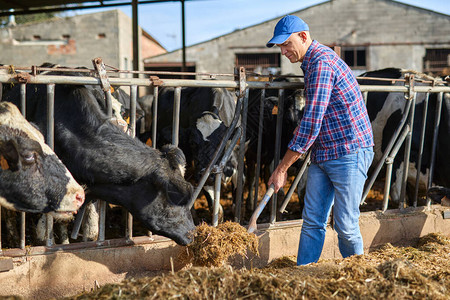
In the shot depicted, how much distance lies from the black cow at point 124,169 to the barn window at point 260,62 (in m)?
16.4

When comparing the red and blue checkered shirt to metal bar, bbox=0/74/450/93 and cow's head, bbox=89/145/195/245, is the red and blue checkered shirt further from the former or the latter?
cow's head, bbox=89/145/195/245

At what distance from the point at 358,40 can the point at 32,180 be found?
63.4 feet

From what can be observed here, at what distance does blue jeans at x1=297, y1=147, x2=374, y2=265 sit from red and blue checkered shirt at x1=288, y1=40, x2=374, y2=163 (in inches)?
3.8

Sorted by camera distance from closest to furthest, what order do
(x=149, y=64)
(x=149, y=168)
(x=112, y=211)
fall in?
(x=149, y=168) → (x=112, y=211) → (x=149, y=64)

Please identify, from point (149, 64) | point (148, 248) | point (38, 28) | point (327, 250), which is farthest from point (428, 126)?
point (38, 28)

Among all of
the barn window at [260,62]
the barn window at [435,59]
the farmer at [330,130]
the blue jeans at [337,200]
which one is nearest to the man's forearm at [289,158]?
the farmer at [330,130]

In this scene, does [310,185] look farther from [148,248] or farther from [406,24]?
[406,24]

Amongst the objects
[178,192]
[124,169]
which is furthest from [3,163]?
[178,192]

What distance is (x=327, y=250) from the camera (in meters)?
4.48

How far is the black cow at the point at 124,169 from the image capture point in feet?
11.4

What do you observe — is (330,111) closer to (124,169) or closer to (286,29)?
(286,29)

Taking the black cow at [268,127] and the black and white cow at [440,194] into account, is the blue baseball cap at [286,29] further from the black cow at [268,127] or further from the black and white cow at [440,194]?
the black cow at [268,127]

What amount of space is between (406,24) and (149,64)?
11.7m

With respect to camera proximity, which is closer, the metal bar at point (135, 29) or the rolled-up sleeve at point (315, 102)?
the rolled-up sleeve at point (315, 102)
